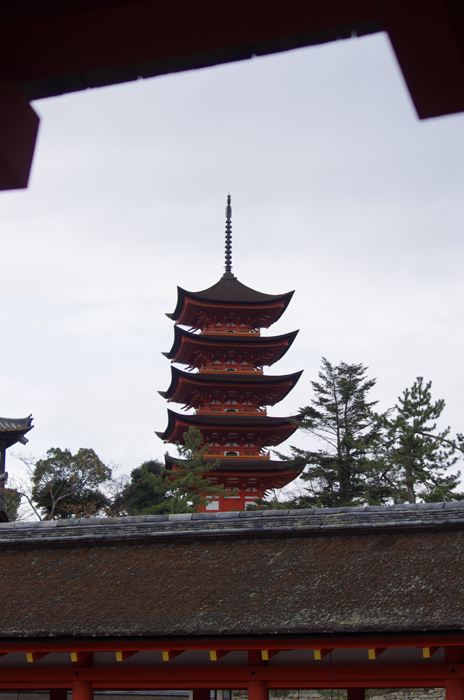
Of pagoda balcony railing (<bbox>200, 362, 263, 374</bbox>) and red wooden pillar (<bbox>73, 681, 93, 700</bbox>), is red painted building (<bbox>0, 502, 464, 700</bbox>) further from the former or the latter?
pagoda balcony railing (<bbox>200, 362, 263, 374</bbox>)

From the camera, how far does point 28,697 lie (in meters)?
18.9

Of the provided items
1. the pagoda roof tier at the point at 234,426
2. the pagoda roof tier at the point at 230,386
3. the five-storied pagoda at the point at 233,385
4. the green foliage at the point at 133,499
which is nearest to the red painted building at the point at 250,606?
the five-storied pagoda at the point at 233,385

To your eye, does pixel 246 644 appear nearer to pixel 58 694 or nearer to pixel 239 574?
pixel 239 574

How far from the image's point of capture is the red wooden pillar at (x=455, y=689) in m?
9.20

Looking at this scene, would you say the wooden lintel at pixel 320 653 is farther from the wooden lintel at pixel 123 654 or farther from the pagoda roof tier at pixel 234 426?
the pagoda roof tier at pixel 234 426

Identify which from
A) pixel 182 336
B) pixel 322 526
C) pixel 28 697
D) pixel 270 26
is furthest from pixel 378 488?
pixel 270 26

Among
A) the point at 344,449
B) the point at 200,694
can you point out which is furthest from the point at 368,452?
the point at 200,694

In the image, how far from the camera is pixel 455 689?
9.23 m

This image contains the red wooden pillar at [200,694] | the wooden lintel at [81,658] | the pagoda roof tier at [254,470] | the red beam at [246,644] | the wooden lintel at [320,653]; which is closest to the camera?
the red beam at [246,644]

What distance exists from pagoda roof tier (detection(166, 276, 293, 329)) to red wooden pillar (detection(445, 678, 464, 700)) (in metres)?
24.5

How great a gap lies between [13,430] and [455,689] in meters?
21.9

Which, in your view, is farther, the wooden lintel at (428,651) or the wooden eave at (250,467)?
the wooden eave at (250,467)

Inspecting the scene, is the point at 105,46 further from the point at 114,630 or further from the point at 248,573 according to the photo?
the point at 248,573

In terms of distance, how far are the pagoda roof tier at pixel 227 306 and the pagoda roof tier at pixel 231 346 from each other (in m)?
1.27
